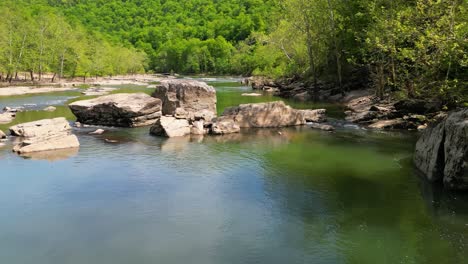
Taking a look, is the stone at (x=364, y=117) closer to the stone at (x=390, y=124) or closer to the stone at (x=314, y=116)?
the stone at (x=390, y=124)

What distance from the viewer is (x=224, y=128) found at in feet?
89.1

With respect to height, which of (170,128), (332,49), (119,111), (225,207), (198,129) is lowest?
(225,207)

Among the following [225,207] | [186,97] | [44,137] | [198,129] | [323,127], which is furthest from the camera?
[186,97]

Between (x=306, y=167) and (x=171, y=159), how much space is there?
644cm

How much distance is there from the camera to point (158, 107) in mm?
30516

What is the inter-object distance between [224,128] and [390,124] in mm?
10993

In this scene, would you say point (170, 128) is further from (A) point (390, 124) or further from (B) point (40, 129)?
(A) point (390, 124)

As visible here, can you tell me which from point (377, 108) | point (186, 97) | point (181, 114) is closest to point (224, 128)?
point (181, 114)

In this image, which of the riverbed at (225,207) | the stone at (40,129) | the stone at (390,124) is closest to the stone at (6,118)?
the stone at (40,129)

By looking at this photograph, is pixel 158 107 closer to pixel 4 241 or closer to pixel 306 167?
pixel 306 167

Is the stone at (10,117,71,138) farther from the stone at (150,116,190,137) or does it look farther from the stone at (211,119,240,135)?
the stone at (211,119,240,135)

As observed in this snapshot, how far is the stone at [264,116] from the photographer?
1159 inches

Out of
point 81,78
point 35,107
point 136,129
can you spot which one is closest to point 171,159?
point 136,129

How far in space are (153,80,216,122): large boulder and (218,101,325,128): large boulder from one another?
248 cm
